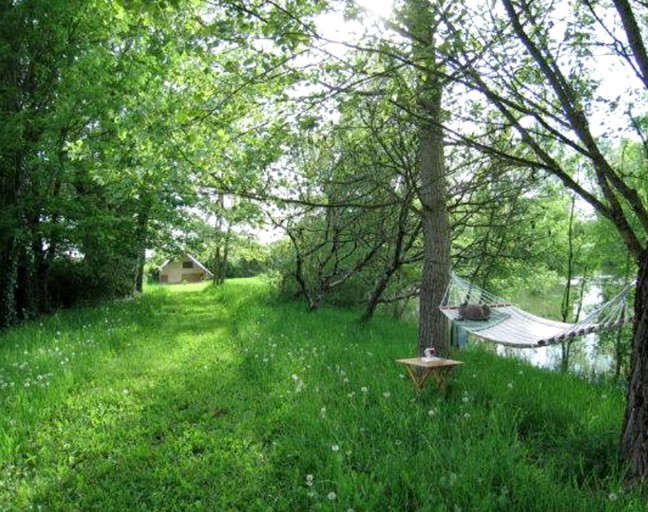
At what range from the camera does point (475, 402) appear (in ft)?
17.0

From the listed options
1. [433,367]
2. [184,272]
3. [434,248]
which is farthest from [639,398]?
[184,272]

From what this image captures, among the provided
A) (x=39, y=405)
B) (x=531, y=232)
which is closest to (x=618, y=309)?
Result: (x=39, y=405)

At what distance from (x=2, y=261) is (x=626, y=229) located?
1272cm

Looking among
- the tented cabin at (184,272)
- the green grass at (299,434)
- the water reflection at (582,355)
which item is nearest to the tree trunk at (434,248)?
the green grass at (299,434)

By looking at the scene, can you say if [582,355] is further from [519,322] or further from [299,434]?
[299,434]

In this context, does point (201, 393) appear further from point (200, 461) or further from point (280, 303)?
point (280, 303)

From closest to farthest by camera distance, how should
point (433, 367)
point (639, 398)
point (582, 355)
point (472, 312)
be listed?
point (639, 398) → point (433, 367) → point (472, 312) → point (582, 355)

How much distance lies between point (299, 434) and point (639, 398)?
267cm

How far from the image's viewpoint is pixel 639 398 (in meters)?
3.52

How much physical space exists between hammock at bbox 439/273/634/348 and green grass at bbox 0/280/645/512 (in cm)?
57

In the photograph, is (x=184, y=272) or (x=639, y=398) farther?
(x=184, y=272)

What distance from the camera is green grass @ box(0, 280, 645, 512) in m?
3.53

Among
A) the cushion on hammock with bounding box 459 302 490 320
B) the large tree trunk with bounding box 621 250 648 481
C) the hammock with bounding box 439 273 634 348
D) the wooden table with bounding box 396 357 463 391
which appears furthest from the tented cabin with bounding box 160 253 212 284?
the large tree trunk with bounding box 621 250 648 481

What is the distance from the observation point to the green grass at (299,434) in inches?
139
